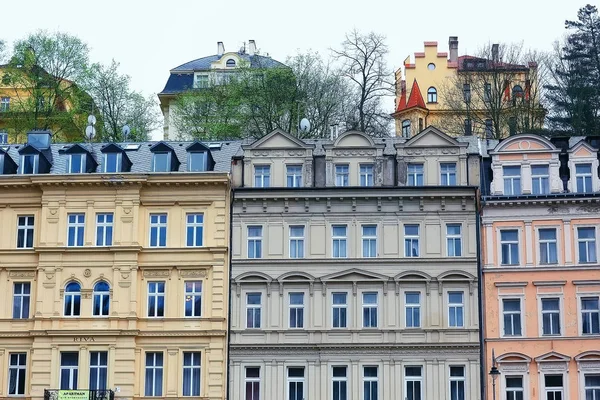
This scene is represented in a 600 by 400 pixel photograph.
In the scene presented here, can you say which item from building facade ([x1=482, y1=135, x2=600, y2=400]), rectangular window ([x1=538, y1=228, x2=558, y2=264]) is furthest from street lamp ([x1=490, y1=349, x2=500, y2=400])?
rectangular window ([x1=538, y1=228, x2=558, y2=264])

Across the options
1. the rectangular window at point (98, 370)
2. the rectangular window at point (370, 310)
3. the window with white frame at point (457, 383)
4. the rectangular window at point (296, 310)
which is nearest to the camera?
the window with white frame at point (457, 383)

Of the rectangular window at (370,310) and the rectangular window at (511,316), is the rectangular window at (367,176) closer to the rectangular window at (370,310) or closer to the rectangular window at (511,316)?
the rectangular window at (370,310)

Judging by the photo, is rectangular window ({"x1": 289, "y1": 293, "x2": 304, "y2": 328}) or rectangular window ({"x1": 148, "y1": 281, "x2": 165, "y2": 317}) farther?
rectangular window ({"x1": 148, "y1": 281, "x2": 165, "y2": 317})

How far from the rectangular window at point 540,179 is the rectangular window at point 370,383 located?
1057cm

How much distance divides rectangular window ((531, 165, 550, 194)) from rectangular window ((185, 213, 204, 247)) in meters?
14.7

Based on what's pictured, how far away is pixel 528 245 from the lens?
52344mm

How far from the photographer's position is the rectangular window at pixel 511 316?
169 ft

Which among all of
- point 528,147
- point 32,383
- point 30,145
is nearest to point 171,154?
point 30,145

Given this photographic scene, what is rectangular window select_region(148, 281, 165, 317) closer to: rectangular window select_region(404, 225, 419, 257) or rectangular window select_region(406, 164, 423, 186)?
rectangular window select_region(404, 225, 419, 257)

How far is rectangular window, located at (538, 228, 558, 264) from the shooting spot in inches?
2061

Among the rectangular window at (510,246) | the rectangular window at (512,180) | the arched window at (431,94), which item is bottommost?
the rectangular window at (510,246)

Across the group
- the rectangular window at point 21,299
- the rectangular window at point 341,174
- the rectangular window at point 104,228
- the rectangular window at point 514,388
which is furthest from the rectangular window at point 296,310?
the rectangular window at point 21,299

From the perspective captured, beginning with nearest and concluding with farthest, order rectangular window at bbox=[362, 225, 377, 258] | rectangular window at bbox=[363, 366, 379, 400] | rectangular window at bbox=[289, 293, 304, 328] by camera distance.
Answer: rectangular window at bbox=[363, 366, 379, 400], rectangular window at bbox=[289, 293, 304, 328], rectangular window at bbox=[362, 225, 377, 258]

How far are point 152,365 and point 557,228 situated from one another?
18472mm
